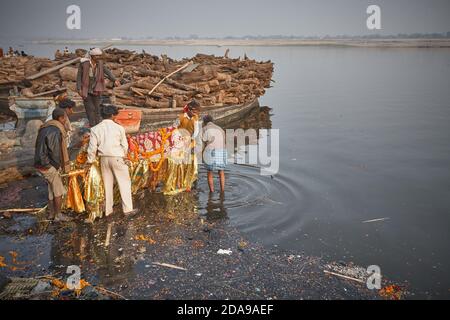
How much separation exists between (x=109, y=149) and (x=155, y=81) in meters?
10.2

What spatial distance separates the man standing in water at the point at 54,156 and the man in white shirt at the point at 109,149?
1.76 ft

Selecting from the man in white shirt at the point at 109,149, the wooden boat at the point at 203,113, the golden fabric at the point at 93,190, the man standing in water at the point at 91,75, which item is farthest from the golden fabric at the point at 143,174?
the wooden boat at the point at 203,113

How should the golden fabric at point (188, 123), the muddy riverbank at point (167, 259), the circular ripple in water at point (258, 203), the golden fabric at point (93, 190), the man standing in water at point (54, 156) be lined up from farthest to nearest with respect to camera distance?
the golden fabric at point (188, 123) → the circular ripple in water at point (258, 203) → the golden fabric at point (93, 190) → the man standing in water at point (54, 156) → the muddy riverbank at point (167, 259)

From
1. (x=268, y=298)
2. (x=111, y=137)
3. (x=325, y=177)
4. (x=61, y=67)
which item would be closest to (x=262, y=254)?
(x=268, y=298)

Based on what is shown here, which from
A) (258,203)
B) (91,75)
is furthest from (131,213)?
(91,75)

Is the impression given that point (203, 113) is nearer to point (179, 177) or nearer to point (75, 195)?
point (179, 177)

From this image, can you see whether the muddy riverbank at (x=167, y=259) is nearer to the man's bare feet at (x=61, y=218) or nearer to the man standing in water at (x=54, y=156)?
the man's bare feet at (x=61, y=218)

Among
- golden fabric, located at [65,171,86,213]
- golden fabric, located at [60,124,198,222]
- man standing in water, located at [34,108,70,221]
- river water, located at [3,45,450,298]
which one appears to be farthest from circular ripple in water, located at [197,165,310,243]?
man standing in water, located at [34,108,70,221]

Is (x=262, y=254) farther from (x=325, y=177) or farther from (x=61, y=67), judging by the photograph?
(x=61, y=67)

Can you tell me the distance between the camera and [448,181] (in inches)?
434

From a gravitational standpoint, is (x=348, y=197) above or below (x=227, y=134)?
below

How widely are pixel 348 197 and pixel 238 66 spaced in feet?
52.2

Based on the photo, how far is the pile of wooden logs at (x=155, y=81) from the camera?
16.3 m
